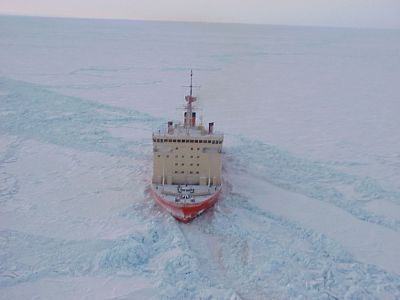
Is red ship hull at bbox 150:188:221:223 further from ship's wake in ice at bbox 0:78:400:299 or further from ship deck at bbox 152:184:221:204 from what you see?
ship's wake in ice at bbox 0:78:400:299

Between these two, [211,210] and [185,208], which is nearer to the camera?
[185,208]

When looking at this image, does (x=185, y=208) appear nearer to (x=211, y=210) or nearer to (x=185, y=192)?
(x=185, y=192)

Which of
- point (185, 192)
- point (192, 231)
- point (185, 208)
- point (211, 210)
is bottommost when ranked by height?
Result: point (192, 231)

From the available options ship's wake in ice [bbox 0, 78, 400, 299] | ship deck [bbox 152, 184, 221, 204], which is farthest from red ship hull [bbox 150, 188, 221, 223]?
ship's wake in ice [bbox 0, 78, 400, 299]

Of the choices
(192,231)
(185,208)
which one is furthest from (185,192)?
(192,231)

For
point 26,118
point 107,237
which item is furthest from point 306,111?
point 107,237

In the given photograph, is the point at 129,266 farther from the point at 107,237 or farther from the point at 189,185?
the point at 189,185

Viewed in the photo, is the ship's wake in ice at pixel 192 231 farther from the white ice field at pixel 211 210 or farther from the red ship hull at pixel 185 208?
the red ship hull at pixel 185 208
